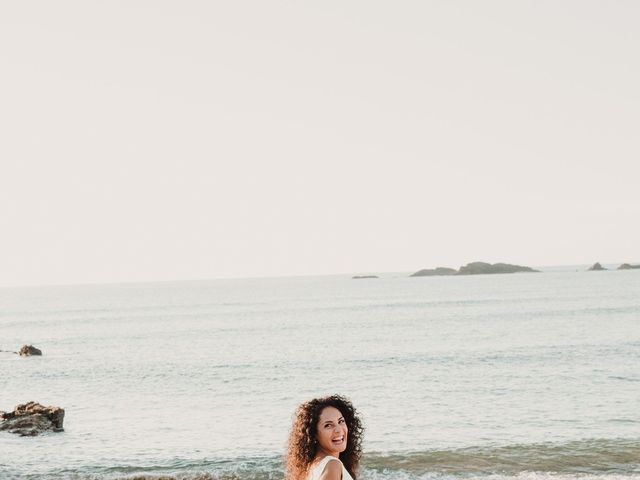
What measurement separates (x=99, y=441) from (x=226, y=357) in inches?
1218

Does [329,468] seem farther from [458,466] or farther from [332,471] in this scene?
[458,466]

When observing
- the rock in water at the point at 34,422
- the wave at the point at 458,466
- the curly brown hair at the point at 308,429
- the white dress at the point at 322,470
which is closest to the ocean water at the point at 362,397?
the wave at the point at 458,466

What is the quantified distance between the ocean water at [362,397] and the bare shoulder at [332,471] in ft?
56.5

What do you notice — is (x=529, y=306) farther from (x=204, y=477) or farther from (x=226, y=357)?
(x=204, y=477)

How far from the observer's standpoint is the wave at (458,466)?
2091 centimetres

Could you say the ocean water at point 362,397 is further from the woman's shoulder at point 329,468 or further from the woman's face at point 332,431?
the woman's shoulder at point 329,468

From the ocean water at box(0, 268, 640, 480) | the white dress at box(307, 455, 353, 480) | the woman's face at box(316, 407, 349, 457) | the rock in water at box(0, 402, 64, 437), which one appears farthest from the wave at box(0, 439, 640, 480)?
the white dress at box(307, 455, 353, 480)

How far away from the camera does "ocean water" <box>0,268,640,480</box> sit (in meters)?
23.0

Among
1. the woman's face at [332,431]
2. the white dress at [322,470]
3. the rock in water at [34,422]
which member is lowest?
the rock in water at [34,422]

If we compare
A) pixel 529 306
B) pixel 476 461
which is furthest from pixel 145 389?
pixel 529 306

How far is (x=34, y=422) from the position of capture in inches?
1112

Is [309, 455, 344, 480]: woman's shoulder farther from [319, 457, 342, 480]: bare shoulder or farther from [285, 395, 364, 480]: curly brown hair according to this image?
[285, 395, 364, 480]: curly brown hair

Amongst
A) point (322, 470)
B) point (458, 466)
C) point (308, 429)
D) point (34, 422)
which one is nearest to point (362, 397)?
point (458, 466)

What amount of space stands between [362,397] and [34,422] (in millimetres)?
15905
